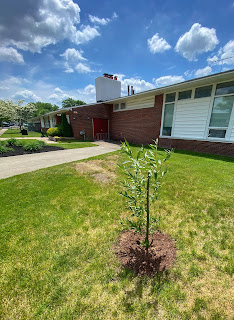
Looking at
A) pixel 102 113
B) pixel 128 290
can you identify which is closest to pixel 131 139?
pixel 102 113

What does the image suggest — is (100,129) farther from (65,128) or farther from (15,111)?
(15,111)

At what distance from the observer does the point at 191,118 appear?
7980 mm

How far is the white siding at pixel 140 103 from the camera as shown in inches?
398

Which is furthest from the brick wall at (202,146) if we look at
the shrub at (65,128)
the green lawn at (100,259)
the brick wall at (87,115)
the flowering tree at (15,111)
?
the flowering tree at (15,111)

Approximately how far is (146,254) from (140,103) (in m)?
10.9

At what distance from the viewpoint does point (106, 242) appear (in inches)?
80.4

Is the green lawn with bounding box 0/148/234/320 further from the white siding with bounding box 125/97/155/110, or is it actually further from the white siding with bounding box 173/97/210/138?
the white siding with bounding box 125/97/155/110

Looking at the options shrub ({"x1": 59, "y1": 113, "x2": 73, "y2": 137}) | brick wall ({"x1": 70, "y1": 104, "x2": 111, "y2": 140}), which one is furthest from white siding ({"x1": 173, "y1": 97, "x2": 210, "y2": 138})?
shrub ({"x1": 59, "y1": 113, "x2": 73, "y2": 137})

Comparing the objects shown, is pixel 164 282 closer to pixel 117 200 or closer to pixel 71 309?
pixel 71 309

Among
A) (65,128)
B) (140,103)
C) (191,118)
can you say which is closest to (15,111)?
(65,128)

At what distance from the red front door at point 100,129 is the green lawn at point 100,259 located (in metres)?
11.2

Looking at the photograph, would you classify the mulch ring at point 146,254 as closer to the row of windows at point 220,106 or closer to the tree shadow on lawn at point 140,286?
the tree shadow on lawn at point 140,286

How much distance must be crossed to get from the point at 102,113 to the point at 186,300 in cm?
1427

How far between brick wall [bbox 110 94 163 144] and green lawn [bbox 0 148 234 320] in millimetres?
7441
